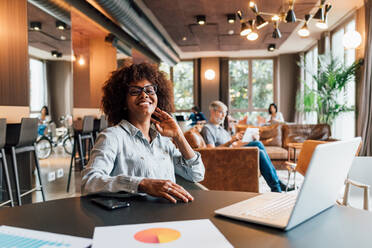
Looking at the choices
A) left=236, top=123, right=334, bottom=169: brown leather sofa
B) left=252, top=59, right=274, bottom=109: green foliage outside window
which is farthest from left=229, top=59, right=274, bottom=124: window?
left=236, top=123, right=334, bottom=169: brown leather sofa

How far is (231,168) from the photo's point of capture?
11.5 feet

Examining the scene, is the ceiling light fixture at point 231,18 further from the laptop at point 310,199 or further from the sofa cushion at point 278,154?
the laptop at point 310,199

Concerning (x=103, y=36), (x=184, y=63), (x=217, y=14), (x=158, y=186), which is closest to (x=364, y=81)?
(x=217, y=14)

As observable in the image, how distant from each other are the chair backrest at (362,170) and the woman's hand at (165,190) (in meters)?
1.40

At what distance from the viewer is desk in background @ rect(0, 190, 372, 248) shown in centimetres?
80

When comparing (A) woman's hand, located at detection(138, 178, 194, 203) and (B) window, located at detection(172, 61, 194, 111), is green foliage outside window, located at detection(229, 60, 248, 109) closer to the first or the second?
(B) window, located at detection(172, 61, 194, 111)

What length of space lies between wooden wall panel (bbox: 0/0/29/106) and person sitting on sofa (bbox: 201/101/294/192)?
7.15ft

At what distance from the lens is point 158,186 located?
46.3 inches

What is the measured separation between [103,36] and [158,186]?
636 centimetres

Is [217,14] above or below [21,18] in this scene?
above

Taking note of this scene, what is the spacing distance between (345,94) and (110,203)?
262 inches

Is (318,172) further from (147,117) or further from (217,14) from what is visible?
(217,14)

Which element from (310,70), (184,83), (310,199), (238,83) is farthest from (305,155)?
(184,83)

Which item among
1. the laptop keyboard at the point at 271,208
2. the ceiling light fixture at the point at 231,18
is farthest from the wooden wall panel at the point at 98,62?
the laptop keyboard at the point at 271,208
